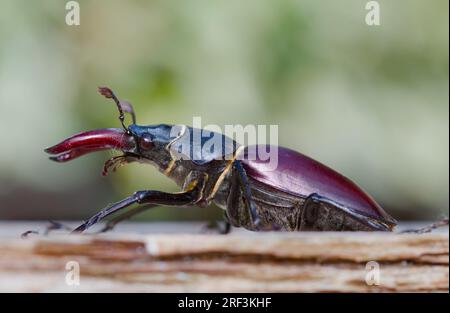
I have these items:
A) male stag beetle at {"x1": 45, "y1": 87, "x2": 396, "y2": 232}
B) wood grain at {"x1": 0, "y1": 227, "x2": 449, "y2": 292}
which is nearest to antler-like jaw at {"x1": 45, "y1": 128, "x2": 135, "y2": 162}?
male stag beetle at {"x1": 45, "y1": 87, "x2": 396, "y2": 232}

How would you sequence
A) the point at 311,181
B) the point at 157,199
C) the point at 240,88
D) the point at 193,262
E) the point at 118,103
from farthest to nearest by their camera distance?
the point at 240,88 < the point at 118,103 < the point at 311,181 < the point at 157,199 < the point at 193,262

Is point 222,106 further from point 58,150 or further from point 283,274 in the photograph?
point 283,274

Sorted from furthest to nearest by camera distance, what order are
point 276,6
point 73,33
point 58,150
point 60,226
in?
point 73,33 → point 276,6 → point 60,226 → point 58,150

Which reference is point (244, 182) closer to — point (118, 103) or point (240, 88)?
point (118, 103)

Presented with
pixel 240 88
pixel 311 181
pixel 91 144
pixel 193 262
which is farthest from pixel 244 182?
pixel 240 88

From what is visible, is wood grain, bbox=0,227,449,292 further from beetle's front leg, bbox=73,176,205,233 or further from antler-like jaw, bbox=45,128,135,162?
antler-like jaw, bbox=45,128,135,162

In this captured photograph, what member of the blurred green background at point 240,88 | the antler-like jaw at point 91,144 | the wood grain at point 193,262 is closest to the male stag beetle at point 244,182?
the antler-like jaw at point 91,144

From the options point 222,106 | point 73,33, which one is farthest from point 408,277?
point 73,33
